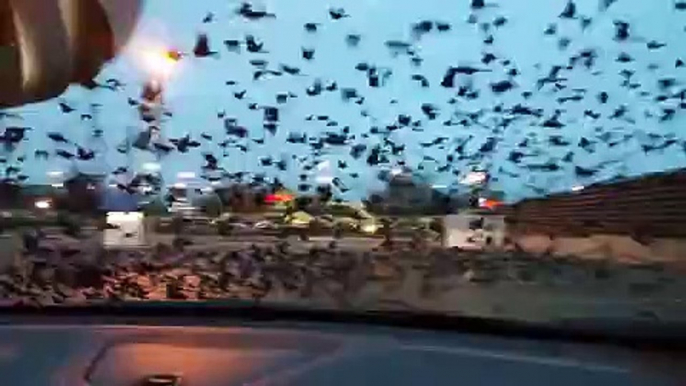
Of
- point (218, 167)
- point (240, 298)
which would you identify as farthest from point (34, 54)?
point (240, 298)

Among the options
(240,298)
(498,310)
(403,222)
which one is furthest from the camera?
(403,222)

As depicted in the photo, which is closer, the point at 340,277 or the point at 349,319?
the point at 349,319

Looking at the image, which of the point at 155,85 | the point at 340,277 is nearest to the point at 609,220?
the point at 340,277

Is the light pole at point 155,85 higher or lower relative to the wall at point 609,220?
higher

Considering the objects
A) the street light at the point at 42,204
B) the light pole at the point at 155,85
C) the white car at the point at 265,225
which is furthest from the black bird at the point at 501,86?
the street light at the point at 42,204

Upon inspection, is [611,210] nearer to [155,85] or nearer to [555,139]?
[555,139]

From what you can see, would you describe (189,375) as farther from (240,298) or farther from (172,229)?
(172,229)

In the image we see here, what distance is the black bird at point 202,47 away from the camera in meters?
3.98

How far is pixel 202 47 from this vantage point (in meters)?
3.99

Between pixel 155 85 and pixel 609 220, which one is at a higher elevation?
pixel 155 85

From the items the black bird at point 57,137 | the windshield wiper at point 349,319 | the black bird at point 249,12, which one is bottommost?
the windshield wiper at point 349,319

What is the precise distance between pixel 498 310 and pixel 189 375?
1044 mm

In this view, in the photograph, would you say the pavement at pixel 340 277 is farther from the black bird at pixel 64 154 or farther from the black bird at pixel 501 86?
the black bird at pixel 501 86

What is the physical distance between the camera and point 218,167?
13.6 feet
